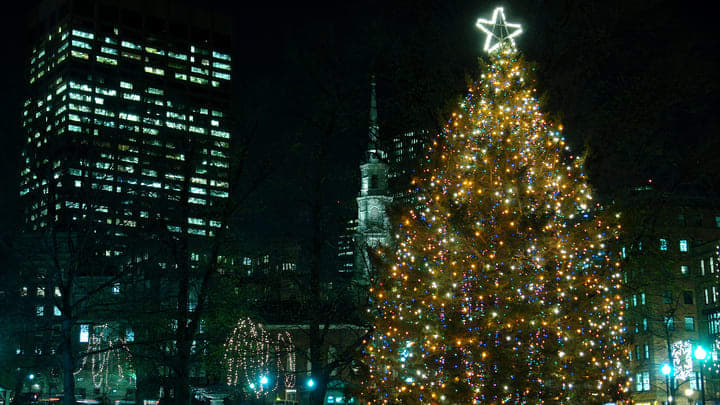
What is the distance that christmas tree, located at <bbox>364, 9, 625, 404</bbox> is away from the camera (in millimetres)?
14836

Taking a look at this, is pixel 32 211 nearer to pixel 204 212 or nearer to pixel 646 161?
pixel 204 212

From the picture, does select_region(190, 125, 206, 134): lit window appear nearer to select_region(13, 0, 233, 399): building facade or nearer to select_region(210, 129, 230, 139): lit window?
select_region(13, 0, 233, 399): building facade

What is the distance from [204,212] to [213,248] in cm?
153

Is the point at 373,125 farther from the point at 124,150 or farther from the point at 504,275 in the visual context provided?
the point at 504,275

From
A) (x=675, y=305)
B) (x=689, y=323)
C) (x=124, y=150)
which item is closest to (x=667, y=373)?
(x=675, y=305)

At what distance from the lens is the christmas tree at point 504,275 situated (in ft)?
48.7

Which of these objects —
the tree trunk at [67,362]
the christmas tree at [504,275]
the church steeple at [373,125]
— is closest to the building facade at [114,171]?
the tree trunk at [67,362]

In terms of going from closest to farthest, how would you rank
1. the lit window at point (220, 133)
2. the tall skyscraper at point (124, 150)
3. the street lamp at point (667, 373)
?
→ the tall skyscraper at point (124, 150) < the lit window at point (220, 133) < the street lamp at point (667, 373)

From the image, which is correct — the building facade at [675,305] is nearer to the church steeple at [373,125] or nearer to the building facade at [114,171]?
the church steeple at [373,125]

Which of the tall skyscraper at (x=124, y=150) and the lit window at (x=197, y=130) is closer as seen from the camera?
the tall skyscraper at (x=124, y=150)

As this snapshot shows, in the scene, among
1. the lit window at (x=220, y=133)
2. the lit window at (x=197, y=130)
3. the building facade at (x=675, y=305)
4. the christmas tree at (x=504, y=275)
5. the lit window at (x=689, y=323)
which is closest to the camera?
the christmas tree at (x=504, y=275)

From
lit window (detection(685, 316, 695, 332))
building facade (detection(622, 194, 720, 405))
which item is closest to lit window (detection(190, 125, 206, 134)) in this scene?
building facade (detection(622, 194, 720, 405))

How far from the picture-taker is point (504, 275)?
49.7 ft

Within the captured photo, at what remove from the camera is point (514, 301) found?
49.2ft
